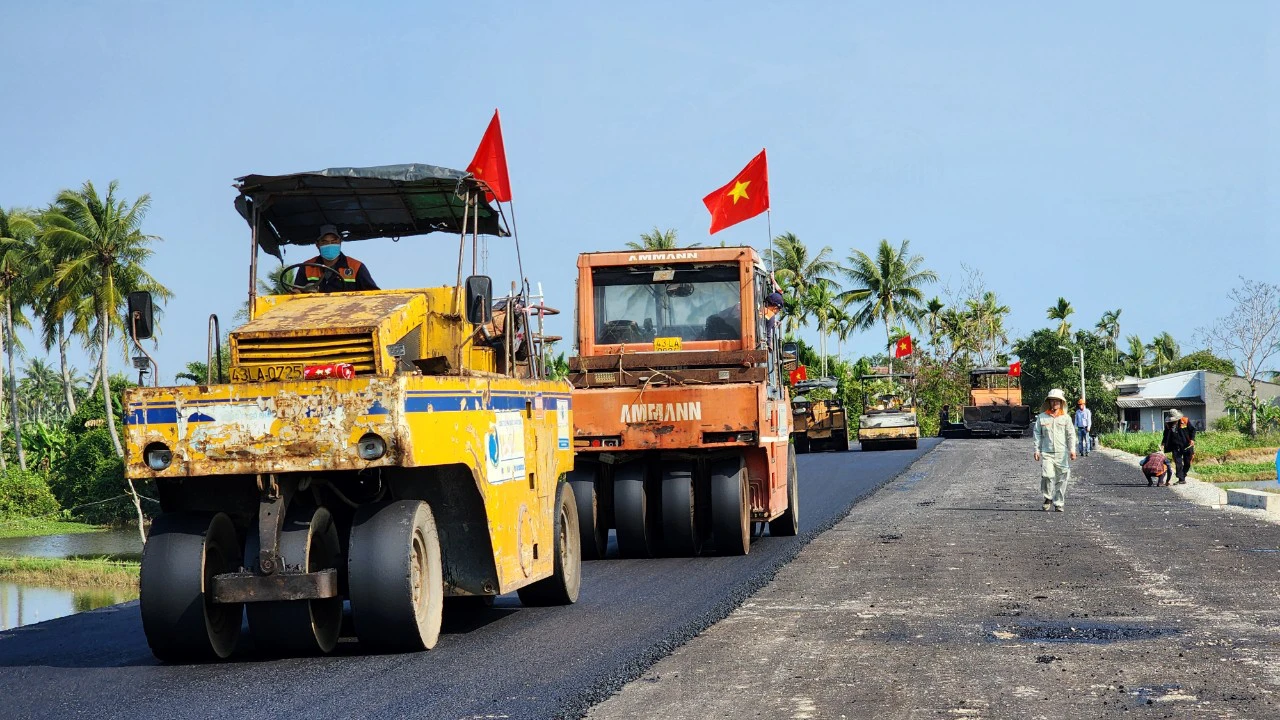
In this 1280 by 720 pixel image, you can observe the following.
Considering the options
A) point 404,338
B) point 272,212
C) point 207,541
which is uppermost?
point 272,212

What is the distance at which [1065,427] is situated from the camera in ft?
61.9

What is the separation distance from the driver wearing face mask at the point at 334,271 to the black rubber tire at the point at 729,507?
5.54 m

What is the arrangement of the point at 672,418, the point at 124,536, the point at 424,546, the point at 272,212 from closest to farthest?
the point at 424,546, the point at 272,212, the point at 672,418, the point at 124,536

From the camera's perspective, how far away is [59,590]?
3053cm

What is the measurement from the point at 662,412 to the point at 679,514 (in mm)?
1074

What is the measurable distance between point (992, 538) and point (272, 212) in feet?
29.5

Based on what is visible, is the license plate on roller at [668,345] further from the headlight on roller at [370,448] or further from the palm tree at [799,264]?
the palm tree at [799,264]

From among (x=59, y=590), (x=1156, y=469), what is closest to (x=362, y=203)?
(x=1156, y=469)

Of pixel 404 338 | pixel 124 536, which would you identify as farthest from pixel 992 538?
pixel 124 536

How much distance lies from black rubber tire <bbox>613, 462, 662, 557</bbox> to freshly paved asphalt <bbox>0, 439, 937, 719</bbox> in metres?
2.51

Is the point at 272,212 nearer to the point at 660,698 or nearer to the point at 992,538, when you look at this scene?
Result: the point at 660,698

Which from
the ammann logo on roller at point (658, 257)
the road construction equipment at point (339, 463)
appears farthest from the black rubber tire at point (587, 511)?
the road construction equipment at point (339, 463)

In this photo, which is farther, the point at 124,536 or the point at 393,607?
the point at 124,536

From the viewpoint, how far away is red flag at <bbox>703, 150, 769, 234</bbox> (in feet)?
65.2
